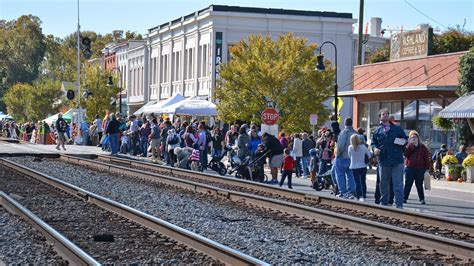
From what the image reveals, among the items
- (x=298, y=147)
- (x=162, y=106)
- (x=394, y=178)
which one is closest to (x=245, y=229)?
(x=394, y=178)

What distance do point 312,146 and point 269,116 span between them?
280 centimetres

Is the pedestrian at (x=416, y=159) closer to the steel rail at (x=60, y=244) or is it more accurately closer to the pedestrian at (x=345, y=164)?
the pedestrian at (x=345, y=164)

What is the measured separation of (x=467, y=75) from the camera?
34312mm

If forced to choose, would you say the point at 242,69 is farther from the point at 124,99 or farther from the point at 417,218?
the point at 124,99

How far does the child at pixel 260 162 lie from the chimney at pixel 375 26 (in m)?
59.9

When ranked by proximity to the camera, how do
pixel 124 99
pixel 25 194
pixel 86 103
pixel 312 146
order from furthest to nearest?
1. pixel 124 99
2. pixel 86 103
3. pixel 312 146
4. pixel 25 194

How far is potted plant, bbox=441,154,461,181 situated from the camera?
29.5m

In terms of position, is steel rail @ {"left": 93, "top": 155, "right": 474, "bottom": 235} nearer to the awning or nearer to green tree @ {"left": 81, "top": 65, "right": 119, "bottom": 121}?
the awning

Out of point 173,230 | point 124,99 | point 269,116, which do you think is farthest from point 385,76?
point 124,99

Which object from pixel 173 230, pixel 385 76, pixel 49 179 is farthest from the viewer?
pixel 385 76

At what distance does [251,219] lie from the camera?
15828 mm

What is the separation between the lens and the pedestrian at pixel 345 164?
1992 cm

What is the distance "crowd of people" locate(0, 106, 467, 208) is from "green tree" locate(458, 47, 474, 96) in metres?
3.33

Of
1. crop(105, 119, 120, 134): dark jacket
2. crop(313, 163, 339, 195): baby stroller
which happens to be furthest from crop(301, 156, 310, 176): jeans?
crop(105, 119, 120, 134): dark jacket
